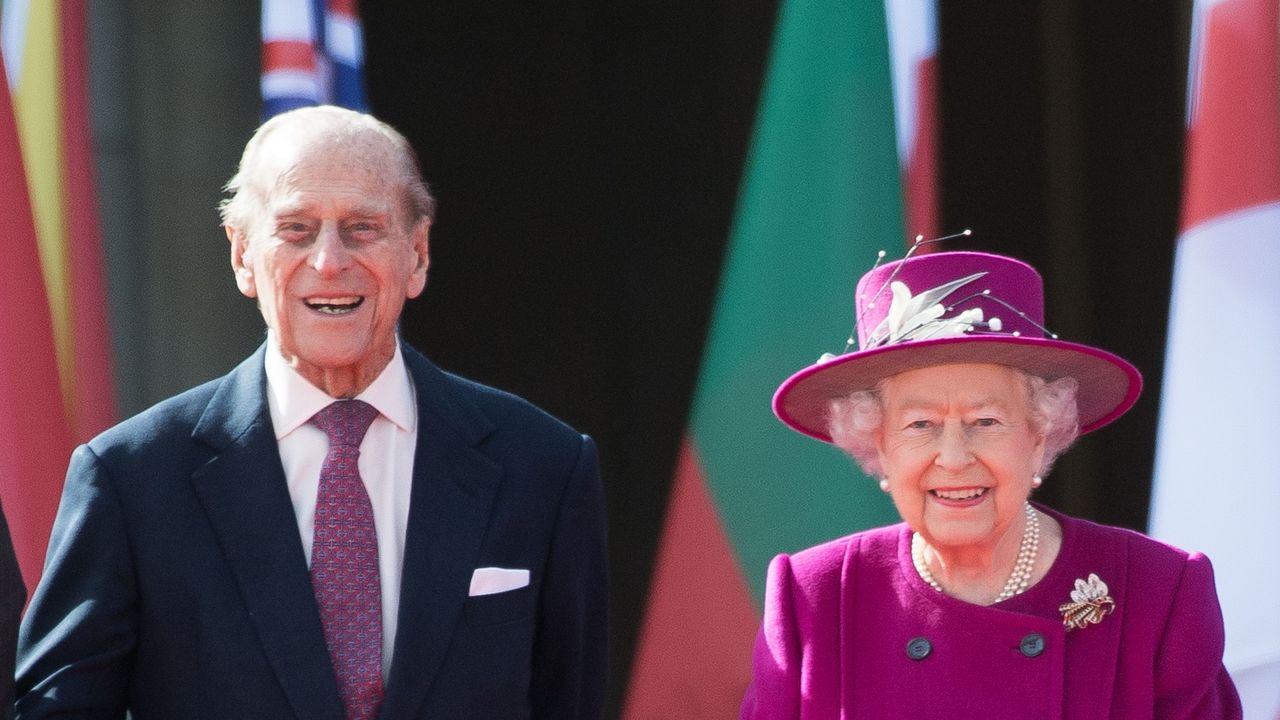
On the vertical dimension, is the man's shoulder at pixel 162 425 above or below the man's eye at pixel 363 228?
below

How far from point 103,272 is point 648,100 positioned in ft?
4.81

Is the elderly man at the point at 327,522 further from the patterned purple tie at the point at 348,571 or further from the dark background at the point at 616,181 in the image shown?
the dark background at the point at 616,181

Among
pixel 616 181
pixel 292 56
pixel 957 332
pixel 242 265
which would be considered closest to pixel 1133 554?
pixel 957 332

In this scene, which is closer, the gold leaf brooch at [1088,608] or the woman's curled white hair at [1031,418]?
the gold leaf brooch at [1088,608]

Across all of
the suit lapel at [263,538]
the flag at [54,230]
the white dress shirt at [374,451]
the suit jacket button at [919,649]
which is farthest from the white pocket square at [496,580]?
the flag at [54,230]

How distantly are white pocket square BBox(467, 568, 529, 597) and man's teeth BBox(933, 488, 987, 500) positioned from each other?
770 mm

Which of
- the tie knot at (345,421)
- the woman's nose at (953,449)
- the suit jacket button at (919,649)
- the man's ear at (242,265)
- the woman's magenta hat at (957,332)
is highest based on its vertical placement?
the man's ear at (242,265)

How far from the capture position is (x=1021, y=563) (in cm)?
302

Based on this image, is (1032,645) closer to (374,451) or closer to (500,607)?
(500,607)

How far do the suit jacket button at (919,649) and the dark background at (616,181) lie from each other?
139cm

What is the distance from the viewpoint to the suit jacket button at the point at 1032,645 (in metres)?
2.88

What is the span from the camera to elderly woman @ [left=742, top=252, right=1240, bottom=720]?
2.88 metres

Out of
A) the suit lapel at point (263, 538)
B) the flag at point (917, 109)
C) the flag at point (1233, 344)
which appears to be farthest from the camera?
the flag at point (917, 109)

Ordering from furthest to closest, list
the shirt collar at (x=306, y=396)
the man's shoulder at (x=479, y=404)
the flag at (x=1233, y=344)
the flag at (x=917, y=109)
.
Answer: the flag at (x=917, y=109) < the flag at (x=1233, y=344) < the man's shoulder at (x=479, y=404) < the shirt collar at (x=306, y=396)
